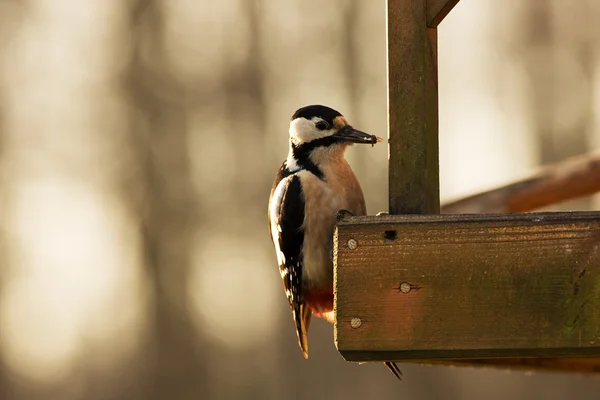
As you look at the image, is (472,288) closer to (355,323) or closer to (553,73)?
(355,323)

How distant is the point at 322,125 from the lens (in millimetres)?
5406

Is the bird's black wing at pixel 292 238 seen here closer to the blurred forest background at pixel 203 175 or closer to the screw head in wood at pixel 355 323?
the screw head in wood at pixel 355 323

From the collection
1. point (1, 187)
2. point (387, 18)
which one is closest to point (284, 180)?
point (387, 18)

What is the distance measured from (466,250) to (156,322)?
55.2 ft

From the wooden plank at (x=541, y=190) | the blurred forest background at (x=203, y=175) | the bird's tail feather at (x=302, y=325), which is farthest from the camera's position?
the blurred forest background at (x=203, y=175)

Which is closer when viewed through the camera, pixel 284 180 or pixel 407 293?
pixel 407 293

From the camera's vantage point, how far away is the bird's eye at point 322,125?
5.39m

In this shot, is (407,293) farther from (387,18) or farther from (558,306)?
(387,18)

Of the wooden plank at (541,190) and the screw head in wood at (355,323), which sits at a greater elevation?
the wooden plank at (541,190)

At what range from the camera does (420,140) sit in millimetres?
3865

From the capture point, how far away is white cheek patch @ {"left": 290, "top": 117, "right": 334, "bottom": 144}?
5.39 metres

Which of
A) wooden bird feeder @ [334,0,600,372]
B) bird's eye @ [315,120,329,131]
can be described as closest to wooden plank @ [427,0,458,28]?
wooden bird feeder @ [334,0,600,372]

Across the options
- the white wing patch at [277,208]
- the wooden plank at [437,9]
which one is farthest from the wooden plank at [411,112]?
the white wing patch at [277,208]

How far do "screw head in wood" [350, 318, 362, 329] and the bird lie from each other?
1.54m
